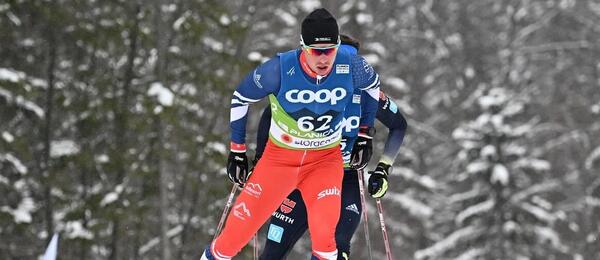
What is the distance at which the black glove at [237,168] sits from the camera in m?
6.41

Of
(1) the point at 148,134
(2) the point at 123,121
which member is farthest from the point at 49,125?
(1) the point at 148,134

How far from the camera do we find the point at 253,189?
6.21 m

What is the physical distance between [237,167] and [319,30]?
3.93 feet

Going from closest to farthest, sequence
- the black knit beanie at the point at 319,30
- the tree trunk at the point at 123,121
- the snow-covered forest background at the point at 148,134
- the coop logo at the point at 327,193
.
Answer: the black knit beanie at the point at 319,30, the coop logo at the point at 327,193, the snow-covered forest background at the point at 148,134, the tree trunk at the point at 123,121

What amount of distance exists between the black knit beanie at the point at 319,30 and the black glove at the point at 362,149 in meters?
1.24

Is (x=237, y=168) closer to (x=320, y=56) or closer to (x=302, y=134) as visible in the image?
(x=302, y=134)

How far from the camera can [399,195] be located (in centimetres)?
2834

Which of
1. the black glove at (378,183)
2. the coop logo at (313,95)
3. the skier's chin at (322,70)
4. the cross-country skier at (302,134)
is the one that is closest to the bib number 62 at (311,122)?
the cross-country skier at (302,134)

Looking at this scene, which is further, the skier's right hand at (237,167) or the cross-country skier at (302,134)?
the skier's right hand at (237,167)

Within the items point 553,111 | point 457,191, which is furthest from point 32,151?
point 553,111

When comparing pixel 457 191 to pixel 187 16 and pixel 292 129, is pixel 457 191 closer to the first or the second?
pixel 187 16

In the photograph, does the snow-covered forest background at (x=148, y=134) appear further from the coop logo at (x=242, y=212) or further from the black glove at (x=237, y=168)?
the coop logo at (x=242, y=212)

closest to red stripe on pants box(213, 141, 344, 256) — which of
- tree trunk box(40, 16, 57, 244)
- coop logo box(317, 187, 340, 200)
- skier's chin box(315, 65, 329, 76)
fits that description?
coop logo box(317, 187, 340, 200)

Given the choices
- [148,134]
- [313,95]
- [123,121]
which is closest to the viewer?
[313,95]
